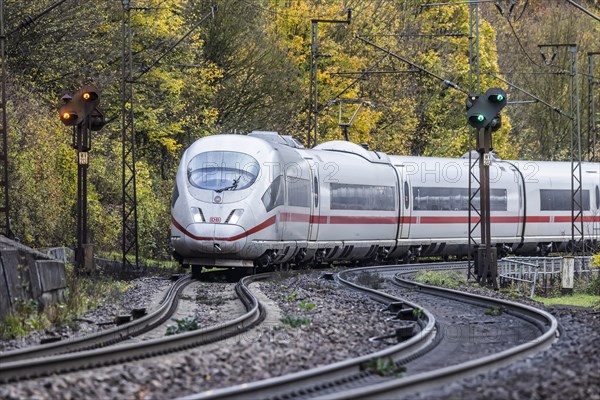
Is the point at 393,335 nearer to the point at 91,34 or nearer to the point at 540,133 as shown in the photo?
the point at 91,34

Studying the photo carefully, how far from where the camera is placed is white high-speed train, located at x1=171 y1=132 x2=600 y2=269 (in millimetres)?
26094

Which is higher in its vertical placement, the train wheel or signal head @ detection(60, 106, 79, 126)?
signal head @ detection(60, 106, 79, 126)

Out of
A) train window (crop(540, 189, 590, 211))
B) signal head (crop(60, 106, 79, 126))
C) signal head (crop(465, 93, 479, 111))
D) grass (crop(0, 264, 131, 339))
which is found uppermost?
signal head (crop(465, 93, 479, 111))

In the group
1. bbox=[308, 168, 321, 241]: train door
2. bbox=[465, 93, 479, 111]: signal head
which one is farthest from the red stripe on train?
bbox=[465, 93, 479, 111]: signal head

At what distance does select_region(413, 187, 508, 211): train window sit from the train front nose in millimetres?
11985

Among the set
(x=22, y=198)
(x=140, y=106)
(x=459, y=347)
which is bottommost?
(x=459, y=347)

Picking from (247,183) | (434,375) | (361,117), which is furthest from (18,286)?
(361,117)

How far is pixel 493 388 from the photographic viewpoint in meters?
9.28

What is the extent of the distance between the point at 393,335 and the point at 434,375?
457 centimetres

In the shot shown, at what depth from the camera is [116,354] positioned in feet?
36.6

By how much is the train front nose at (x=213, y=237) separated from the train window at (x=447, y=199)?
12.0 metres

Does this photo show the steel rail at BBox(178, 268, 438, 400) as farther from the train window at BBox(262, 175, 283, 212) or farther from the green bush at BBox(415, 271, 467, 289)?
the train window at BBox(262, 175, 283, 212)

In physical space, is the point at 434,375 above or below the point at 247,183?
below

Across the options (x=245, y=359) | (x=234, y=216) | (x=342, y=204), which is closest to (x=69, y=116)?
(x=234, y=216)
